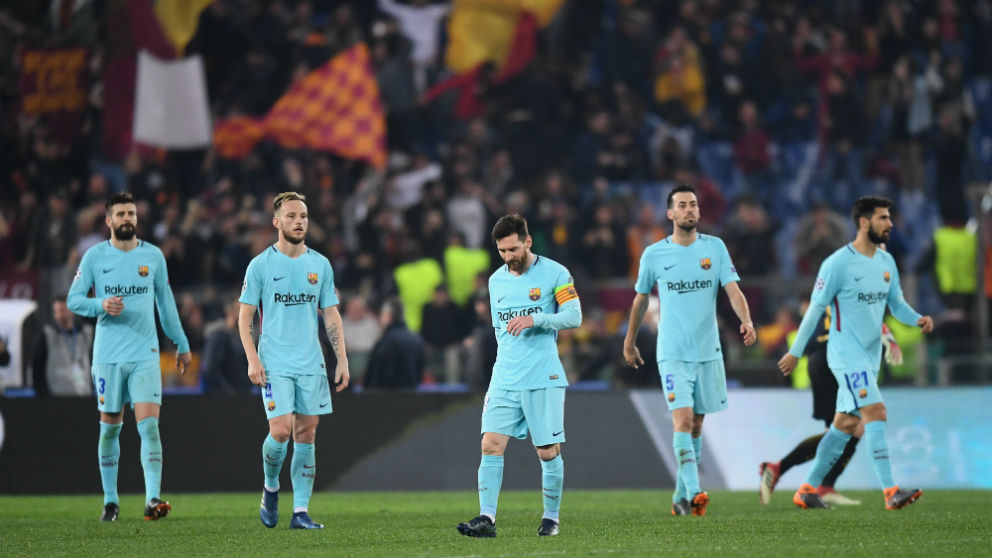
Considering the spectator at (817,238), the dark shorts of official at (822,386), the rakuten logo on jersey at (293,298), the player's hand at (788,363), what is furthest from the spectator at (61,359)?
the spectator at (817,238)

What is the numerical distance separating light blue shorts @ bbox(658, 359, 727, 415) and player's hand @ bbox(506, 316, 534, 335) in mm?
2376

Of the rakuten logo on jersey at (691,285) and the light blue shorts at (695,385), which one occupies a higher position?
the rakuten logo on jersey at (691,285)

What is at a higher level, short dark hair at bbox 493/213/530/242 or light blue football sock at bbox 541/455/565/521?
short dark hair at bbox 493/213/530/242

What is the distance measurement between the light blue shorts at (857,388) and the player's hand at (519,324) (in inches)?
132

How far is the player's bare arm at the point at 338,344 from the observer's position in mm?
10359

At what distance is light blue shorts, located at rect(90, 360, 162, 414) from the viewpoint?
11.5m

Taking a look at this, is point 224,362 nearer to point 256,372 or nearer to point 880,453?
point 256,372

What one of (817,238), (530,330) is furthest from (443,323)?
(530,330)

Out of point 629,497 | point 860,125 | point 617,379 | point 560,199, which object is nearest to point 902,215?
point 860,125

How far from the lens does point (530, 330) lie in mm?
9789

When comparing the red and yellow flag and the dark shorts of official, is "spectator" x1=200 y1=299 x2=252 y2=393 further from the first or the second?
the dark shorts of official

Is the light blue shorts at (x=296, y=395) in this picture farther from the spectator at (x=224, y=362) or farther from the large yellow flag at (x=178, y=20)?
the large yellow flag at (x=178, y=20)

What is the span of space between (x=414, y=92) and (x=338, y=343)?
13.0 metres

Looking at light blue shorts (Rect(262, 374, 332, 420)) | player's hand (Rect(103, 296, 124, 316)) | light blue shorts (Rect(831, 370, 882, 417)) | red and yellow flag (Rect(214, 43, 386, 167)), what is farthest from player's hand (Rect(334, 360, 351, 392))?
red and yellow flag (Rect(214, 43, 386, 167))
